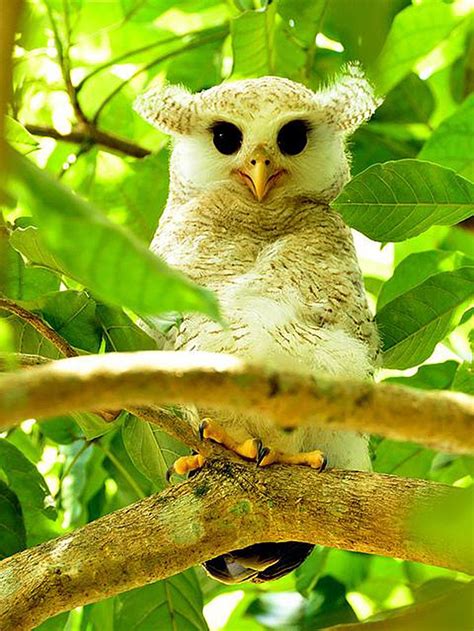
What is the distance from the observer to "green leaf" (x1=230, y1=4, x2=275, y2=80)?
7.91 feet

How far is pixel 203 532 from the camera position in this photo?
1673 mm

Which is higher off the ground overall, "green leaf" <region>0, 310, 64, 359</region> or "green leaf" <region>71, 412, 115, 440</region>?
"green leaf" <region>0, 310, 64, 359</region>

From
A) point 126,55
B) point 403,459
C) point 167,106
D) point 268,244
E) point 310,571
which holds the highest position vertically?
point 126,55

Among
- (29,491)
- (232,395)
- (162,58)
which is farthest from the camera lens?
(162,58)

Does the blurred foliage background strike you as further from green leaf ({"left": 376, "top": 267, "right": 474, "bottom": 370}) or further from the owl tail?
the owl tail

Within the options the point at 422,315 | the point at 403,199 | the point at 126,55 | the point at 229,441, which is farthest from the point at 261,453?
the point at 126,55

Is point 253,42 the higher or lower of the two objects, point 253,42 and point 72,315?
the higher

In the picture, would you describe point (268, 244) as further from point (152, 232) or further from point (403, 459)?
point (403, 459)

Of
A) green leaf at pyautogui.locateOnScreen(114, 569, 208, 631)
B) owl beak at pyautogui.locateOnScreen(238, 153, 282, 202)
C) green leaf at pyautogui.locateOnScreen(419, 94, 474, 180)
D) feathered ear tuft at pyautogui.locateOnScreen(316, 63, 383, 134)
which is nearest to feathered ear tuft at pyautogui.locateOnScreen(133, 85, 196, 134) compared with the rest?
owl beak at pyautogui.locateOnScreen(238, 153, 282, 202)

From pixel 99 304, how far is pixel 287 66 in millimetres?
1275

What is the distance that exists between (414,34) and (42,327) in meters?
1.27

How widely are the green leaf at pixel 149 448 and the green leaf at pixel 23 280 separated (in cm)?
30

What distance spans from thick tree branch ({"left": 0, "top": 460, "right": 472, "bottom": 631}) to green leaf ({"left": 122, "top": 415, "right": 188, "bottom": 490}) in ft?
0.73

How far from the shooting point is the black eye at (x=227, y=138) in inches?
109
